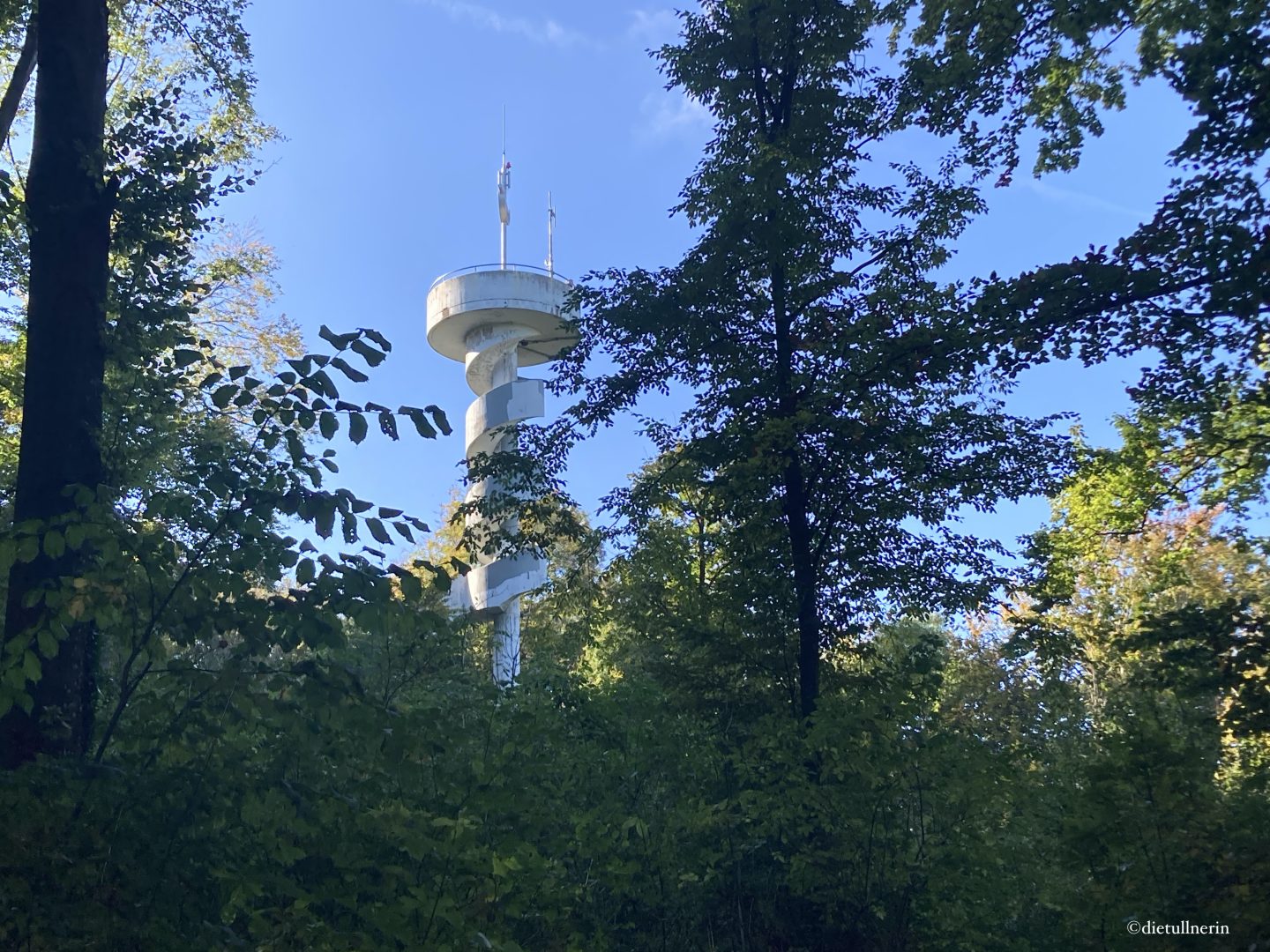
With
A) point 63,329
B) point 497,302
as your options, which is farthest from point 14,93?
point 497,302

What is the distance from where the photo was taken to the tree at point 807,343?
11602 millimetres

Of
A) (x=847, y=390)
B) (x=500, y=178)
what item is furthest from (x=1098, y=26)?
(x=500, y=178)

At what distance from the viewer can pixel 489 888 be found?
5.05m

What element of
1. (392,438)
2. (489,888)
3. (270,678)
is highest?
(392,438)

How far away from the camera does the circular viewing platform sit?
3494cm

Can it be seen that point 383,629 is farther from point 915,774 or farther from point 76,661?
point 915,774

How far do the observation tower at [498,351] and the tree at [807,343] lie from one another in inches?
739

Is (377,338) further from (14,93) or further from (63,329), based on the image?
(14,93)

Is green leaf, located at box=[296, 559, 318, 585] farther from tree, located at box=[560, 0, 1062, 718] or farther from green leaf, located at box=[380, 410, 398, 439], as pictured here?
tree, located at box=[560, 0, 1062, 718]

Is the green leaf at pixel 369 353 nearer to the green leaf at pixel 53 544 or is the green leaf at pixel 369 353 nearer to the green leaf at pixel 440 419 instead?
the green leaf at pixel 440 419

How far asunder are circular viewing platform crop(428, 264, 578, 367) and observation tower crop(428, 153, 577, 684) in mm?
30

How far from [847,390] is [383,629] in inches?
301

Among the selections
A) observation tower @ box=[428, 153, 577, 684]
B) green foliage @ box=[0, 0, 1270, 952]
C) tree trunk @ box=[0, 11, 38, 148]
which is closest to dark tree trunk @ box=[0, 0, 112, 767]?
green foliage @ box=[0, 0, 1270, 952]

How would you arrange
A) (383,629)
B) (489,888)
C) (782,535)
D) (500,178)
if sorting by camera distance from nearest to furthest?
(383,629) → (489,888) → (782,535) → (500,178)
